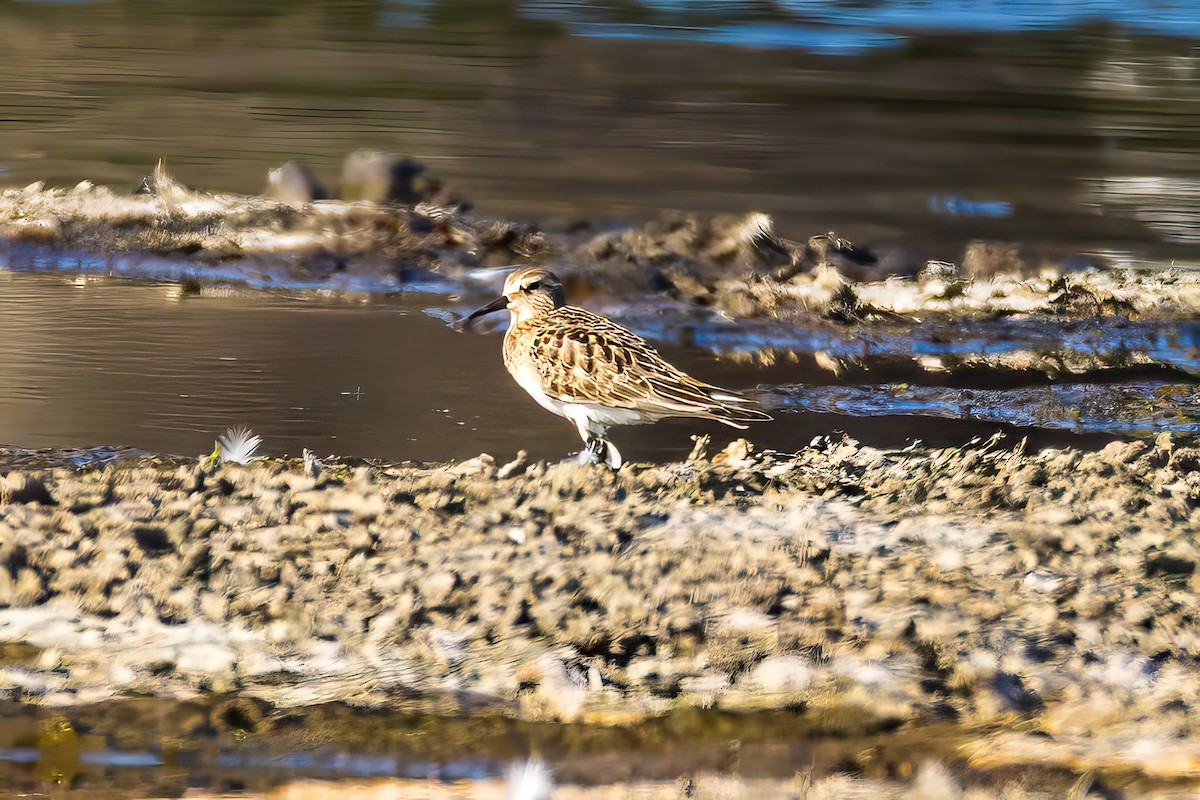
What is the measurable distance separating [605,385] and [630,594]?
152 cm

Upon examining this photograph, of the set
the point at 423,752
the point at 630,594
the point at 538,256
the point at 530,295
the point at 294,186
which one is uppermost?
the point at 294,186

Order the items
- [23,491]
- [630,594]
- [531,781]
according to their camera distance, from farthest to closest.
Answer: [23,491], [630,594], [531,781]

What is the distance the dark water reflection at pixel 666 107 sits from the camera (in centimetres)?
1055

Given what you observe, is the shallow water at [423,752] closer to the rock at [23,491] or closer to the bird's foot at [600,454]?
the rock at [23,491]

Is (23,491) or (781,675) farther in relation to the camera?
(23,491)

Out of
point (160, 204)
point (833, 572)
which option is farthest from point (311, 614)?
point (160, 204)

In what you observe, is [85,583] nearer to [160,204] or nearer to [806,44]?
[160,204]

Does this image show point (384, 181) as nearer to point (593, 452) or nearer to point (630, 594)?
point (593, 452)

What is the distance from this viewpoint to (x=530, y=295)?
21.1 ft

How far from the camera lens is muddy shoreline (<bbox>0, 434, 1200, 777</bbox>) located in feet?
12.6

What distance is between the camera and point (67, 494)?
489 cm

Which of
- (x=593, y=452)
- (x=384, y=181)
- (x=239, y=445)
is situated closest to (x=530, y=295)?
(x=593, y=452)

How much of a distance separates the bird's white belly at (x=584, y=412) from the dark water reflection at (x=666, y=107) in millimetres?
4064

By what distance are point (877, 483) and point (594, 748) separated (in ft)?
6.69
